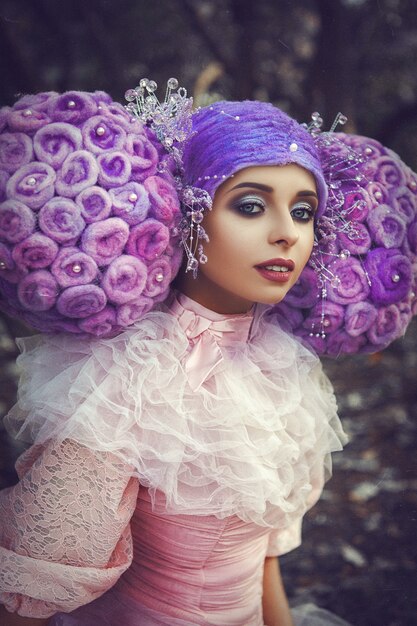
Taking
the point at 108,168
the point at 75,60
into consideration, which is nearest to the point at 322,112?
the point at 75,60

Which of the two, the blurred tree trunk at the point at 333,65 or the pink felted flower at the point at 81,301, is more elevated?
the blurred tree trunk at the point at 333,65

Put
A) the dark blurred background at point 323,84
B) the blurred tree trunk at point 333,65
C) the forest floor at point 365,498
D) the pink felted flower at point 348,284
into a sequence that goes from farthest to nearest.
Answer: the forest floor at point 365,498 < the blurred tree trunk at point 333,65 < the dark blurred background at point 323,84 < the pink felted flower at point 348,284

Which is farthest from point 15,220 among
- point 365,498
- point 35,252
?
point 365,498

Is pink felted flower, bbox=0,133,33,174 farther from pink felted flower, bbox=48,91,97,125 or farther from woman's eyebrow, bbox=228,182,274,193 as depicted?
woman's eyebrow, bbox=228,182,274,193

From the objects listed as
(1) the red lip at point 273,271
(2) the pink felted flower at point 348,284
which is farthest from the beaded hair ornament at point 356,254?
(1) the red lip at point 273,271

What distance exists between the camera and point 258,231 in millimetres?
941

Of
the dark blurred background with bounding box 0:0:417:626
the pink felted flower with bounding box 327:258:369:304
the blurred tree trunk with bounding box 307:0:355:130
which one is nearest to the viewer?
the pink felted flower with bounding box 327:258:369:304

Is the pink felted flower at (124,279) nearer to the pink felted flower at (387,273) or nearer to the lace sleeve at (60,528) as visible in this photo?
the lace sleeve at (60,528)

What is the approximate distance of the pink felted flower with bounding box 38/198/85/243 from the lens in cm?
85

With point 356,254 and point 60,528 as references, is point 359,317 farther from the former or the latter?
point 60,528

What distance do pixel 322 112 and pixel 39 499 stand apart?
104 cm

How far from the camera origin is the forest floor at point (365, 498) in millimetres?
1580

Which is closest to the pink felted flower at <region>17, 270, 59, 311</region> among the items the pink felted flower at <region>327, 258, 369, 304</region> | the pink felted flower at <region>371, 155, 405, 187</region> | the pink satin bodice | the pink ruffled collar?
the pink ruffled collar

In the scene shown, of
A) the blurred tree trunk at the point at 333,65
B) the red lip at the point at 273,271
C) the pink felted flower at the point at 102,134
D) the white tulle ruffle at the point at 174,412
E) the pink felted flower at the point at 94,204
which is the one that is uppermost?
the blurred tree trunk at the point at 333,65
